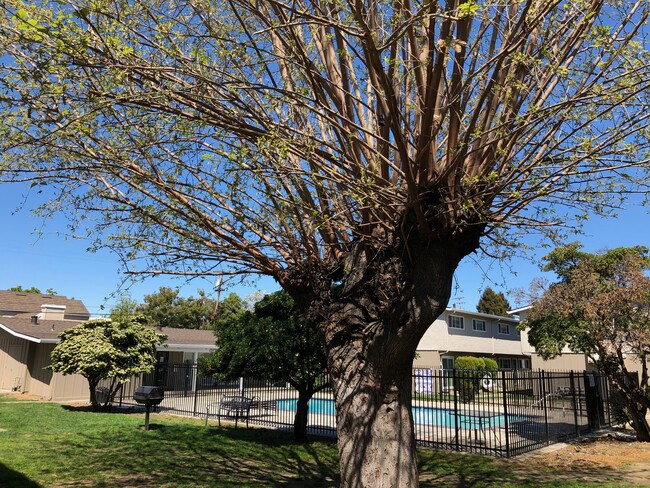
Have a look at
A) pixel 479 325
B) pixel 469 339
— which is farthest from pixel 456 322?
pixel 479 325

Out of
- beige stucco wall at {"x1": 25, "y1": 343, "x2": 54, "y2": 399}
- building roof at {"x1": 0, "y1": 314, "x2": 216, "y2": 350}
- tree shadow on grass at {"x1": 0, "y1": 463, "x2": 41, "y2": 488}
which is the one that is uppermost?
building roof at {"x1": 0, "y1": 314, "x2": 216, "y2": 350}

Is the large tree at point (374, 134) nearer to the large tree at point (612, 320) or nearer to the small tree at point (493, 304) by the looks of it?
the large tree at point (612, 320)

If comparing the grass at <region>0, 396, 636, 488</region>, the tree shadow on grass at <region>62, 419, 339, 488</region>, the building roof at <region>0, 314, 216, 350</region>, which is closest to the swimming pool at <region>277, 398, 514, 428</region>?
the grass at <region>0, 396, 636, 488</region>

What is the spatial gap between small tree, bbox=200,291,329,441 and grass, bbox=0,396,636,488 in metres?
1.63

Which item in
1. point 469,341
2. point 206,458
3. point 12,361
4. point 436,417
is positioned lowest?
point 206,458

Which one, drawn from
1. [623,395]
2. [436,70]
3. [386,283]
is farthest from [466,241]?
[623,395]

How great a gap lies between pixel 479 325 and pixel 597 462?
27752 mm

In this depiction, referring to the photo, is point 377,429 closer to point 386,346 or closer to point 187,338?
point 386,346

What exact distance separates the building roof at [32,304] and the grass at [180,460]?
68.9ft

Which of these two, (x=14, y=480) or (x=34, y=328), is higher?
(x=34, y=328)

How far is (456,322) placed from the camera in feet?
118

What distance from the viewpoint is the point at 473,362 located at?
32.7 m

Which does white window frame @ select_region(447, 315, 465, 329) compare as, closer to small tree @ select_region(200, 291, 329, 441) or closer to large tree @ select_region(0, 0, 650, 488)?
small tree @ select_region(200, 291, 329, 441)

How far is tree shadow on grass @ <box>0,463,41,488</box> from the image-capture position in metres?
7.74
